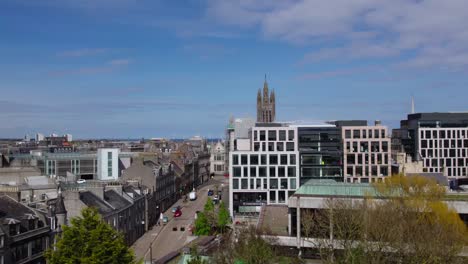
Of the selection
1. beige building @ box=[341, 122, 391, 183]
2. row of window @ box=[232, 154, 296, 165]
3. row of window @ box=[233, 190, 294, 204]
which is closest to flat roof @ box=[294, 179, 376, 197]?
row of window @ box=[233, 190, 294, 204]

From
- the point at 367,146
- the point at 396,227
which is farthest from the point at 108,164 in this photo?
the point at 396,227

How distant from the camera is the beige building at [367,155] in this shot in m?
108

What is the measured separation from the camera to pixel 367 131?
110 meters

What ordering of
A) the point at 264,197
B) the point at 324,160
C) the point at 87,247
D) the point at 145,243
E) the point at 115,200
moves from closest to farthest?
1. the point at 87,247
2. the point at 115,200
3. the point at 145,243
4. the point at 264,197
5. the point at 324,160

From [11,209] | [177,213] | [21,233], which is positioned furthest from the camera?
[177,213]

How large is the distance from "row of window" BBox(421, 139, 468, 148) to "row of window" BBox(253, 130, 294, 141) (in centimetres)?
5020

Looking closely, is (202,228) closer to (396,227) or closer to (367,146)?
(396,227)

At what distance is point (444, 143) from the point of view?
447 ft

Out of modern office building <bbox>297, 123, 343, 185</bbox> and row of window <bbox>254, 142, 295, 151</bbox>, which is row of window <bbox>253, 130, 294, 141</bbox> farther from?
modern office building <bbox>297, 123, 343, 185</bbox>

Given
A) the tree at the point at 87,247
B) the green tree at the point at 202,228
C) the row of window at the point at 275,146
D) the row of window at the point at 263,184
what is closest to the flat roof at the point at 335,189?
the green tree at the point at 202,228

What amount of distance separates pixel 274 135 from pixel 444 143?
2211 inches

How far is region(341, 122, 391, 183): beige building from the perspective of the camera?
108 meters

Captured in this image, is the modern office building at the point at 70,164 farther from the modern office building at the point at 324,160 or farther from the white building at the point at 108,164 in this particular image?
the modern office building at the point at 324,160

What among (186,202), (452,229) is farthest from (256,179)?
(452,229)
